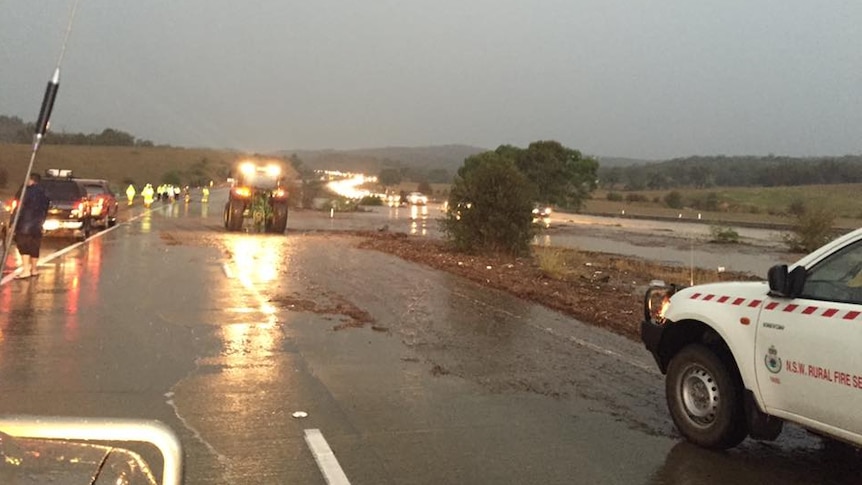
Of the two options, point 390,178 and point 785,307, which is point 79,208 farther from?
point 390,178

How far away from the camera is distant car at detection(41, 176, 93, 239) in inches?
895

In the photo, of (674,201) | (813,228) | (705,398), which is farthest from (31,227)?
(674,201)

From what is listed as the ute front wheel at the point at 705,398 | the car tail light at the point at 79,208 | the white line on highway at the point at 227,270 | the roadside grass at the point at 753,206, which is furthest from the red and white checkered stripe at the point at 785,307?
the roadside grass at the point at 753,206

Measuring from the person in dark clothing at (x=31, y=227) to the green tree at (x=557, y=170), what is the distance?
2162 inches

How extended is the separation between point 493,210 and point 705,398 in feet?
52.1

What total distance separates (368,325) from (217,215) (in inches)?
1209

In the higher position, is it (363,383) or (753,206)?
(753,206)

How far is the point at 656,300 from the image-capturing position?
7527mm

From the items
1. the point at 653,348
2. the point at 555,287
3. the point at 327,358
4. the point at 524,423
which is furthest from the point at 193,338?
the point at 555,287

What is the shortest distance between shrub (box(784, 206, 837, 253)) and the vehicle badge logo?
29114 mm

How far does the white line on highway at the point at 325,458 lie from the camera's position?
5441 millimetres

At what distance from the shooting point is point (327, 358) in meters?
9.24

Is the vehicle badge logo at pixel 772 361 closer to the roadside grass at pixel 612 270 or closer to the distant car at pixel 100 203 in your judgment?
the roadside grass at pixel 612 270

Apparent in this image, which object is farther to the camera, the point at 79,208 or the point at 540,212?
the point at 540,212
